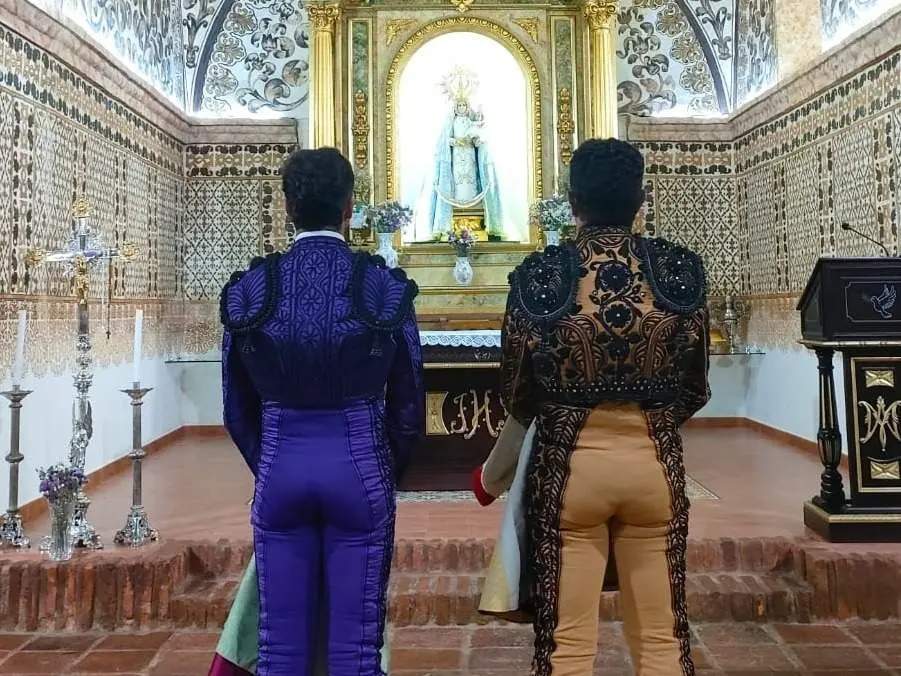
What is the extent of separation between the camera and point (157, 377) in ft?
21.9

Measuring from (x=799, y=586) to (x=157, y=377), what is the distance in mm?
5352

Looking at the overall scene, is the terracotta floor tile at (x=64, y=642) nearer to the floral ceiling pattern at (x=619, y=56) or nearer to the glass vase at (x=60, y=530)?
the glass vase at (x=60, y=530)

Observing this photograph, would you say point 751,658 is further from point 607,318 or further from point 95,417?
point 95,417

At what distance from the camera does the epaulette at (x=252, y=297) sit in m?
1.79

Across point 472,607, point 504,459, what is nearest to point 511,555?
point 504,459

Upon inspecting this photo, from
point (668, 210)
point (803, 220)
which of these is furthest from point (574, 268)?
point (668, 210)

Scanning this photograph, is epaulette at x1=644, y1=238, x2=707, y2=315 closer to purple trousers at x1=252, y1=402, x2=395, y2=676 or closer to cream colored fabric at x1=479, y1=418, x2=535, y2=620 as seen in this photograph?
cream colored fabric at x1=479, y1=418, x2=535, y2=620

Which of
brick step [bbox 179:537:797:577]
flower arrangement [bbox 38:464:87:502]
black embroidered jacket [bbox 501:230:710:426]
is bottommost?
brick step [bbox 179:537:797:577]

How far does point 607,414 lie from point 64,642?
2.65 m

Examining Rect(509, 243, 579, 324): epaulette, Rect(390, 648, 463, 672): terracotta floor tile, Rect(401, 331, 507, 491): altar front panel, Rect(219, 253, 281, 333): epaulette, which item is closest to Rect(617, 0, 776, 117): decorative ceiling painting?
Rect(401, 331, 507, 491): altar front panel

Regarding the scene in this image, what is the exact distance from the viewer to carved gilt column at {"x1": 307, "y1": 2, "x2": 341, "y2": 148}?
22.7 ft

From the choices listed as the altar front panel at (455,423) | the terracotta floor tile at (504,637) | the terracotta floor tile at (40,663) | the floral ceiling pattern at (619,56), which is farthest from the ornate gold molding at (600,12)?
the terracotta floor tile at (40,663)

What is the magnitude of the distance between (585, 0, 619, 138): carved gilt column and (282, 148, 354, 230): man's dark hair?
5537 millimetres

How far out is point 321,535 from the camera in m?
1.85
